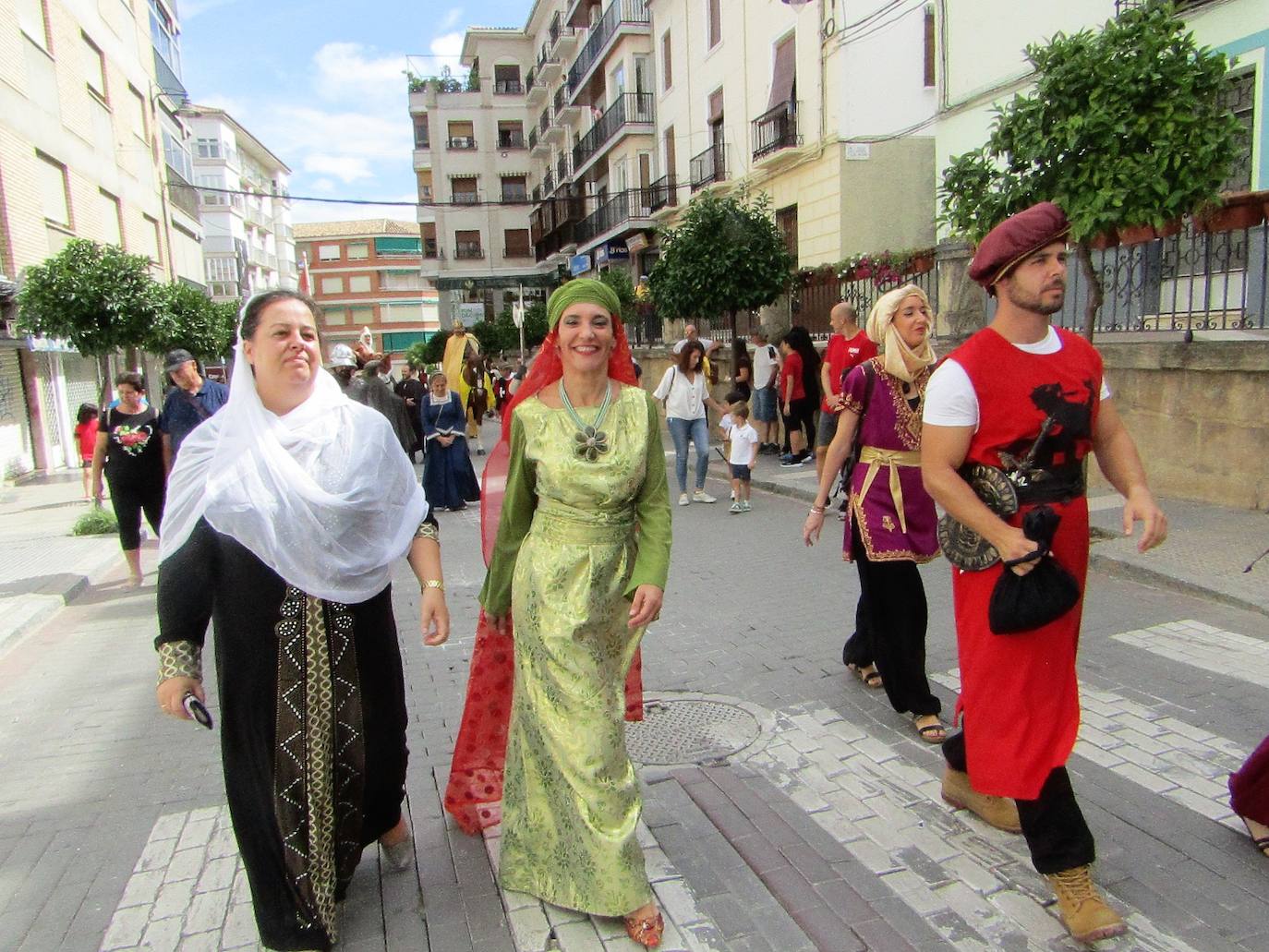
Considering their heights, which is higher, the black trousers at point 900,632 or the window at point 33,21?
the window at point 33,21

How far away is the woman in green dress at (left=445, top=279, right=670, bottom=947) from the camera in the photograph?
2.66 m

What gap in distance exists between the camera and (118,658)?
605 cm

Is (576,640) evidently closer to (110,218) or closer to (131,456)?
(131,456)

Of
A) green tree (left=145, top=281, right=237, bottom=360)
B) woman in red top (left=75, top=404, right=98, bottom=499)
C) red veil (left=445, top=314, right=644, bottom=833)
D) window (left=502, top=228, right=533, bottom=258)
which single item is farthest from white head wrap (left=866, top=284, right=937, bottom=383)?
window (left=502, top=228, right=533, bottom=258)

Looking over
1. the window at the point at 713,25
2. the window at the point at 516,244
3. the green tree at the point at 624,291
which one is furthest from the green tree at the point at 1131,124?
the window at the point at 516,244

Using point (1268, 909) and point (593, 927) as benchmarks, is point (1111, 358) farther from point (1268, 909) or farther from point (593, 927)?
point (593, 927)

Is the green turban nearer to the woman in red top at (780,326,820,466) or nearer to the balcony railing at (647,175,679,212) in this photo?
the woman in red top at (780,326,820,466)

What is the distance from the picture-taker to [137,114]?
25.0m

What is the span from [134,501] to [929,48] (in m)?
15.6

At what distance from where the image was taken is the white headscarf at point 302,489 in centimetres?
246

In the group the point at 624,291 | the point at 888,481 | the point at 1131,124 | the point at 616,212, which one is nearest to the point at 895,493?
the point at 888,481

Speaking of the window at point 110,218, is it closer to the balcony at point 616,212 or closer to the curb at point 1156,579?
the balcony at point 616,212

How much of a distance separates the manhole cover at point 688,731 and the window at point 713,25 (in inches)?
850

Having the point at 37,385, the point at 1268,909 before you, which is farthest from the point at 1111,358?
the point at 37,385
